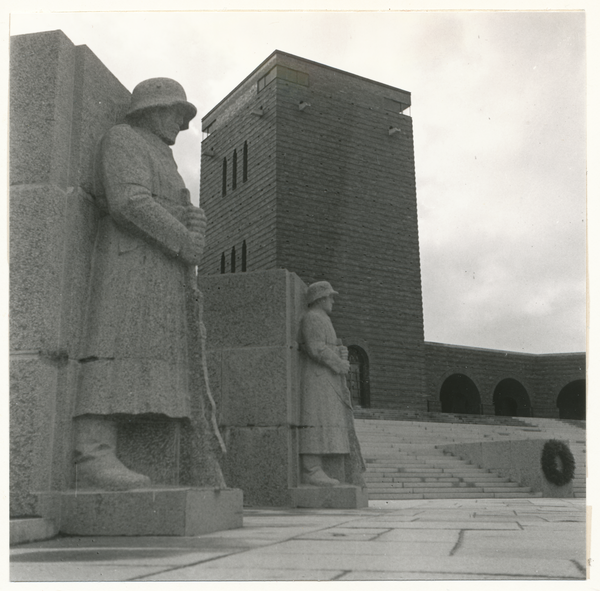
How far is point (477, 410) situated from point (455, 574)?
33748mm

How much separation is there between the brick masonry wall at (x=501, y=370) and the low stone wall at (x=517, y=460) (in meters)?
19.8

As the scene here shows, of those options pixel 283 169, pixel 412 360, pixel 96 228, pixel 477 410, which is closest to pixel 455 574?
pixel 96 228

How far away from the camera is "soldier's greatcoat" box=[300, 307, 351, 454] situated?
22.7 ft

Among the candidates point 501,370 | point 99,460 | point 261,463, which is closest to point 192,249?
point 99,460

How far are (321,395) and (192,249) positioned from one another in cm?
303

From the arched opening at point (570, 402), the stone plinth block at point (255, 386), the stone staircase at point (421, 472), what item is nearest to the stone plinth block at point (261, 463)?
the stone plinth block at point (255, 386)

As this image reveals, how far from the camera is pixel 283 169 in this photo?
Result: 92.4ft

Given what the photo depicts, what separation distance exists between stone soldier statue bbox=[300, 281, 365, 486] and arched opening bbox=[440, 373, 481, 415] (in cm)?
2910

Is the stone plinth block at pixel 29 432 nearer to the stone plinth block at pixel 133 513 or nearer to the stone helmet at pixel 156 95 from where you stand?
the stone plinth block at pixel 133 513

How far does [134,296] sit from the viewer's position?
13.5 ft

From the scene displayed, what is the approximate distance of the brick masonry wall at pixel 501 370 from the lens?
33844mm

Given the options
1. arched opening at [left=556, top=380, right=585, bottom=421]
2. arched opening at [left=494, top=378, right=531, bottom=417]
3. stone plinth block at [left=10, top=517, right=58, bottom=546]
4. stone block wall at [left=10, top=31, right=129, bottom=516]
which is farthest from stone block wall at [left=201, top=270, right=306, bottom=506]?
arched opening at [left=556, top=380, right=585, bottom=421]

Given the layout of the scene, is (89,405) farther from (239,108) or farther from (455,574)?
(239,108)

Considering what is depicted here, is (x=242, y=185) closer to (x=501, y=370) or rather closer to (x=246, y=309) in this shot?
(x=501, y=370)
